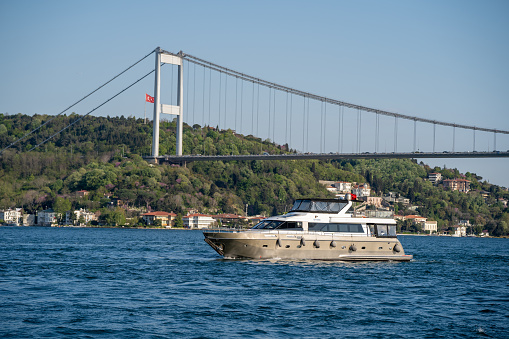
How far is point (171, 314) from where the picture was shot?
20859 mm

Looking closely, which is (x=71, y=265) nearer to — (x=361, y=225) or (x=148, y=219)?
(x=361, y=225)

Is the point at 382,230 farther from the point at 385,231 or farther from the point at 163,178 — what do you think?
the point at 163,178

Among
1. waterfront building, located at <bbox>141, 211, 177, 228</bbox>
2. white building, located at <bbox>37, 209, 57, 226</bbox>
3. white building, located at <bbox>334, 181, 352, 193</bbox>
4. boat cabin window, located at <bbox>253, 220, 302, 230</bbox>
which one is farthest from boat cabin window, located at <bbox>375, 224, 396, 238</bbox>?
white building, located at <bbox>334, 181, 352, 193</bbox>

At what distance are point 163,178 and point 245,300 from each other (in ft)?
356

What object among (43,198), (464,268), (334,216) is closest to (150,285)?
(334,216)

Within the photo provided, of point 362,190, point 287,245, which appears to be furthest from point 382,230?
point 362,190

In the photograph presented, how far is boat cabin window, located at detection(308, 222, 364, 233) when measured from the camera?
117ft

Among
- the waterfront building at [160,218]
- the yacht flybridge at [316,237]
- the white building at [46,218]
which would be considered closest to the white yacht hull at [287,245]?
the yacht flybridge at [316,237]

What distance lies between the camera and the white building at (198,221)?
127438mm

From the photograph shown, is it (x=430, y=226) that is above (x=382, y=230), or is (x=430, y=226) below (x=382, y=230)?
below

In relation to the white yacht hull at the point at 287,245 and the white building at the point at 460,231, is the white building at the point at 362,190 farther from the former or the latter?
the white yacht hull at the point at 287,245

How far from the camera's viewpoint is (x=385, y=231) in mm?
38000

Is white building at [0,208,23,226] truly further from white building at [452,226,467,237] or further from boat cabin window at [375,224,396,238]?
boat cabin window at [375,224,396,238]

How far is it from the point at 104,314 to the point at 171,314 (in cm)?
193
